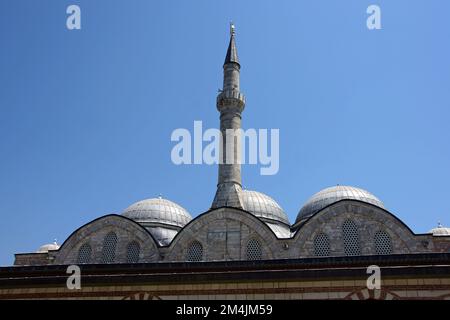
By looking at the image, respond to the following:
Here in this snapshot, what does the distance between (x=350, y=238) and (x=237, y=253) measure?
16.2 ft

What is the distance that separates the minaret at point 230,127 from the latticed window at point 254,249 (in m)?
3.00

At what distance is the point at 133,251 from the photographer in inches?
852

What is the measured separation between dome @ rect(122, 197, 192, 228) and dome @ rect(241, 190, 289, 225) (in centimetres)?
389

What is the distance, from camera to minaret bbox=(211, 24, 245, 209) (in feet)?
78.6

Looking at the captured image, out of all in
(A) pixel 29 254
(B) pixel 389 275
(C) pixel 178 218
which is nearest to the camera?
(B) pixel 389 275

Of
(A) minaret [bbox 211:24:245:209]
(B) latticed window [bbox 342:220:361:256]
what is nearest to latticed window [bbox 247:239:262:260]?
(A) minaret [bbox 211:24:245:209]

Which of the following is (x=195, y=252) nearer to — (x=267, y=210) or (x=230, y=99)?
(x=267, y=210)

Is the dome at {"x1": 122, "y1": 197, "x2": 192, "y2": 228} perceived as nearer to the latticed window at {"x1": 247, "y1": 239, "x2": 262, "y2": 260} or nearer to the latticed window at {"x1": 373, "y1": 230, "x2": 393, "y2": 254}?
the latticed window at {"x1": 247, "y1": 239, "x2": 262, "y2": 260}

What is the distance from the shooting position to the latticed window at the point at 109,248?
2180 cm

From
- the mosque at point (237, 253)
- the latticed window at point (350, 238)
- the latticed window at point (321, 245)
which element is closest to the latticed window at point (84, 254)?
the mosque at point (237, 253)
